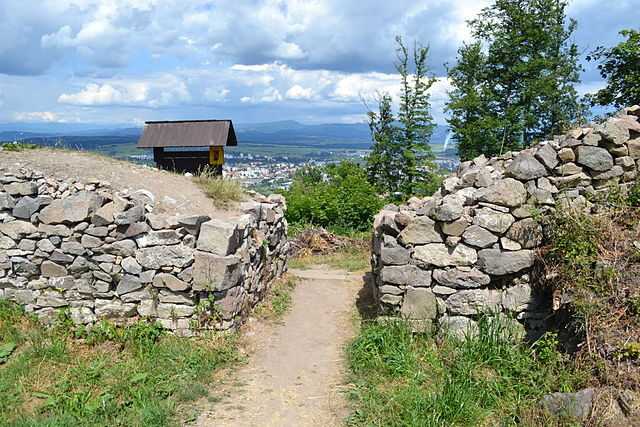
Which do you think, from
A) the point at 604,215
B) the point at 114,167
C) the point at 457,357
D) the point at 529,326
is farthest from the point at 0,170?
the point at 604,215

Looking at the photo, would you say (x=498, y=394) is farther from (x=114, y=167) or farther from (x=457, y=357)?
(x=114, y=167)

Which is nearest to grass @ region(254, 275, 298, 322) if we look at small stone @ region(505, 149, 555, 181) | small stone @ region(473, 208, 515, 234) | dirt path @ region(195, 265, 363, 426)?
dirt path @ region(195, 265, 363, 426)

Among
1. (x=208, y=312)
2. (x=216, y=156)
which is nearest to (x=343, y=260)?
(x=216, y=156)

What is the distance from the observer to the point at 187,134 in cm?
1062

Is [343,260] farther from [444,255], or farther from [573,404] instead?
[573,404]

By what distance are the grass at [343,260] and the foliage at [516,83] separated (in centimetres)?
1115

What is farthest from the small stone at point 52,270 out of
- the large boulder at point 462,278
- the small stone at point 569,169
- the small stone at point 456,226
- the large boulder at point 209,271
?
the small stone at point 569,169

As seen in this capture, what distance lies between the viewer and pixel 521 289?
5.92 m

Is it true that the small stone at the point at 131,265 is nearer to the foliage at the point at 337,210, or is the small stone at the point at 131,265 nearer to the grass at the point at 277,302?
the grass at the point at 277,302

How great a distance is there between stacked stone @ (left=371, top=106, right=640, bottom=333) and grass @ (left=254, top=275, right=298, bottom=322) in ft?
8.63

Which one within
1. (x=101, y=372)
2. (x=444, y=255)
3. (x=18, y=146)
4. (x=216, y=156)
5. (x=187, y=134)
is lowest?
(x=101, y=372)

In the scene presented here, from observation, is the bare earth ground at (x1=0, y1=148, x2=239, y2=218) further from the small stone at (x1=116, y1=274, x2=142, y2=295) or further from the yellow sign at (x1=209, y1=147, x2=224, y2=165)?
the yellow sign at (x1=209, y1=147, x2=224, y2=165)

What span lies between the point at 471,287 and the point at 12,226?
21.4 feet

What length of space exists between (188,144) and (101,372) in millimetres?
6143
